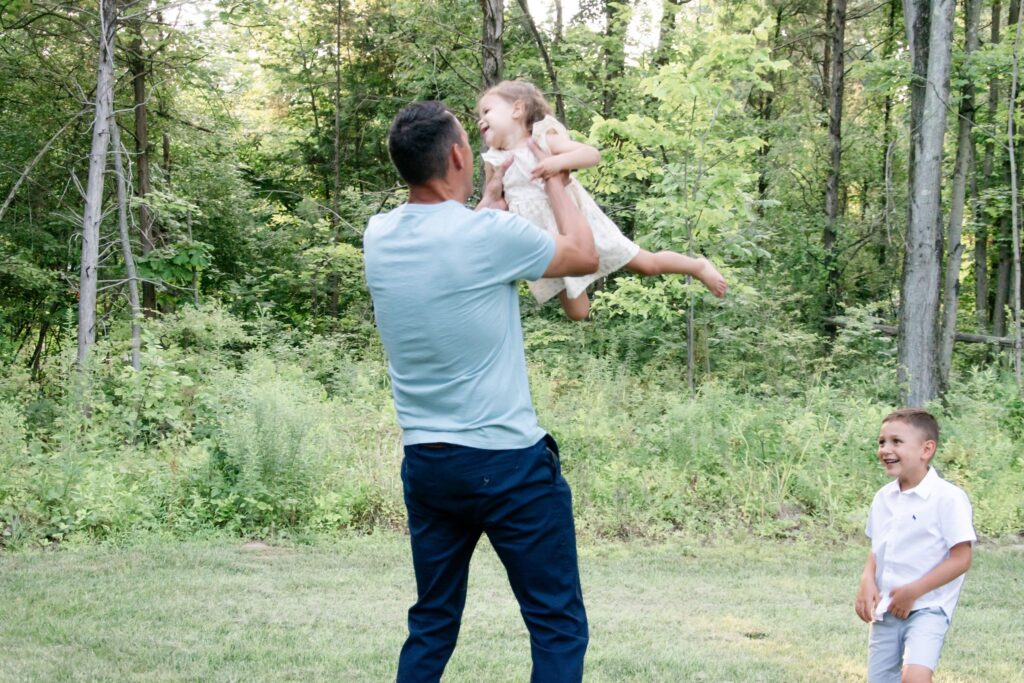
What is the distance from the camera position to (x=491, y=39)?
9.75m

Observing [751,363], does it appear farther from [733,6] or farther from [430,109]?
[430,109]

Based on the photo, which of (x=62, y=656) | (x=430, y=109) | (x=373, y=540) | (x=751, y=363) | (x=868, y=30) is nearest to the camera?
(x=430, y=109)

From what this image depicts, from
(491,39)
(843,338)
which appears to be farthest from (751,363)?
(491,39)

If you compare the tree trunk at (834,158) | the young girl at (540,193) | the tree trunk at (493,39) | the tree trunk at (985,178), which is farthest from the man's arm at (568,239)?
the tree trunk at (985,178)

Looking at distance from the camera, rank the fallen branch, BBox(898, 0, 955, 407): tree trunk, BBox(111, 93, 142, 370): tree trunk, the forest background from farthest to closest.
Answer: the fallen branch < BBox(111, 93, 142, 370): tree trunk < BBox(898, 0, 955, 407): tree trunk < the forest background

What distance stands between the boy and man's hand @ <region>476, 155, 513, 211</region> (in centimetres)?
146

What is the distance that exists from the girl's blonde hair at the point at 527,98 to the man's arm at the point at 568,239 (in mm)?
425

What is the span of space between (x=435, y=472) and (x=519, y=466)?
22cm

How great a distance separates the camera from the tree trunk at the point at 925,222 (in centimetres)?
942

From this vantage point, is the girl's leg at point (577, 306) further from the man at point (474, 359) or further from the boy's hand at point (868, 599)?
the boy's hand at point (868, 599)

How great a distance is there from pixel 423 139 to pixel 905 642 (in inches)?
86.8

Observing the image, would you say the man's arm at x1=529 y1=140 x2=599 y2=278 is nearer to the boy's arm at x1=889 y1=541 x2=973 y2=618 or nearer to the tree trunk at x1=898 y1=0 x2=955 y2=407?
the boy's arm at x1=889 y1=541 x2=973 y2=618

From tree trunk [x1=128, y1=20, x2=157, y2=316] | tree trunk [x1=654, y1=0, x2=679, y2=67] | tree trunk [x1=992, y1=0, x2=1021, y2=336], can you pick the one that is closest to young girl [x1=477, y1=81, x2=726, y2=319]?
tree trunk [x1=128, y1=20, x2=157, y2=316]

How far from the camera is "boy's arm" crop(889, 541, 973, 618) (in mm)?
3059
